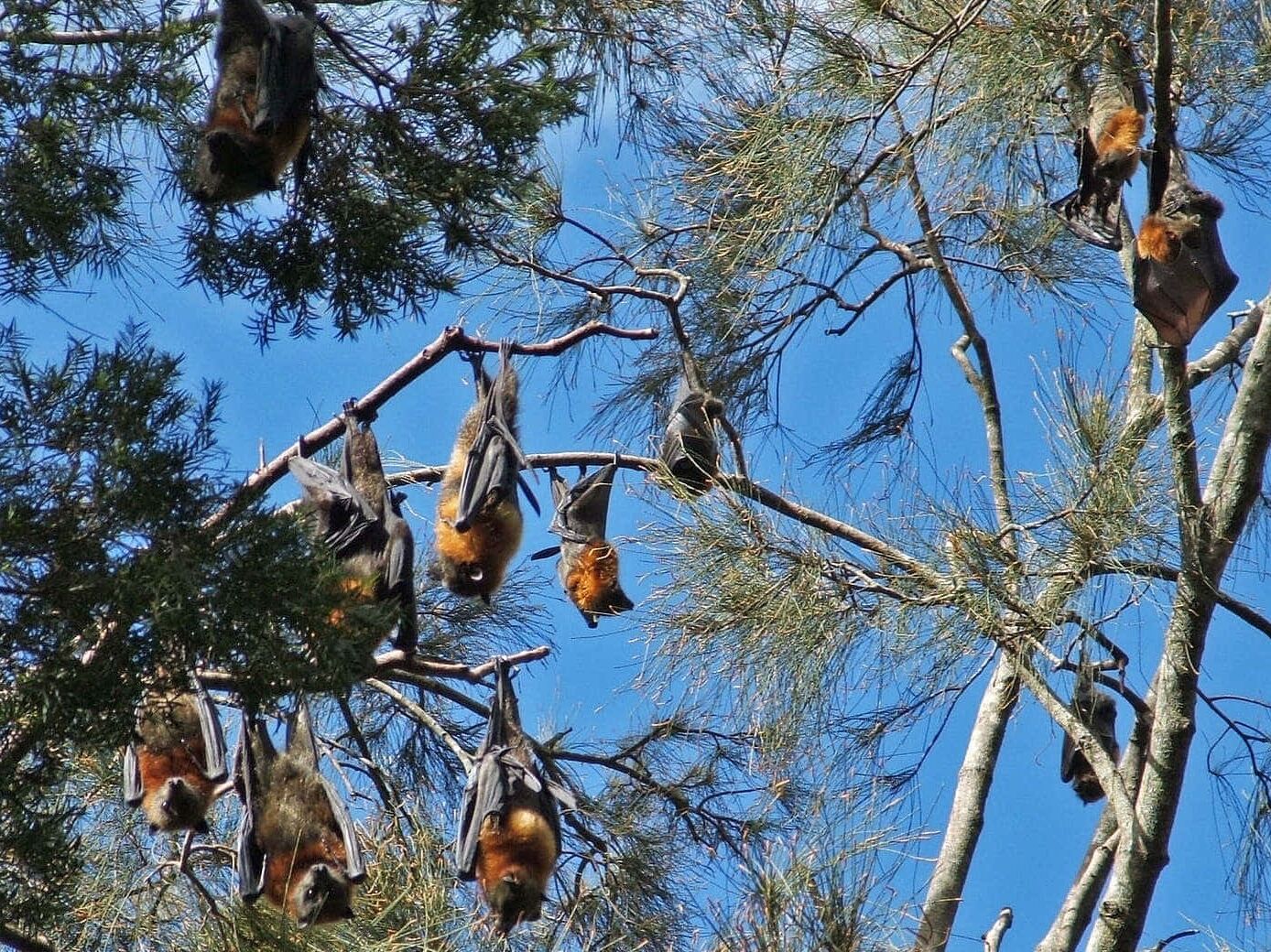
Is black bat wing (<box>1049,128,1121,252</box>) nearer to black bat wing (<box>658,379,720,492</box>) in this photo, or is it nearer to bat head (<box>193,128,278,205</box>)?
black bat wing (<box>658,379,720,492</box>)

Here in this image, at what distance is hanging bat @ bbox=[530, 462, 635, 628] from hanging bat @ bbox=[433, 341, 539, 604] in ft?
1.86

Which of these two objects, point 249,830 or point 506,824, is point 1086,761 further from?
point 249,830

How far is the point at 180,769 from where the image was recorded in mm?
5973

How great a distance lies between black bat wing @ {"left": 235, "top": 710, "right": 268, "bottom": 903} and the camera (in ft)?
17.9

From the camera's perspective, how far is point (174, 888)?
5.75 metres

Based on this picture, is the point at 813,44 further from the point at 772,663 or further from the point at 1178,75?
the point at 772,663

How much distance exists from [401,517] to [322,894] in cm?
144

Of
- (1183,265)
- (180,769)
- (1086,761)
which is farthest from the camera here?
(1086,761)

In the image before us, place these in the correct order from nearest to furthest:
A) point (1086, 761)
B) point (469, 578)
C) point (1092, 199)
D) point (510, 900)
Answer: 1. point (510, 900)
2. point (1092, 199)
3. point (469, 578)
4. point (1086, 761)

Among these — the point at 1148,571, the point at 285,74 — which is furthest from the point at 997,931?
the point at 285,74

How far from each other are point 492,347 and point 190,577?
70.1 inches

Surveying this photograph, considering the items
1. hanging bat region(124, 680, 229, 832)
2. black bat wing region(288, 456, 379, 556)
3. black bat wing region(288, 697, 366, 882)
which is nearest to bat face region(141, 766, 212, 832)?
hanging bat region(124, 680, 229, 832)

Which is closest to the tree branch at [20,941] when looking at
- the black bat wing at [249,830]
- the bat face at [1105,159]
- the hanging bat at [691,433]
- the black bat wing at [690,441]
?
the black bat wing at [249,830]

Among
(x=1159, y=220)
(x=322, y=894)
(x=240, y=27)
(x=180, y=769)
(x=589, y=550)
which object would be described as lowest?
(x=322, y=894)
